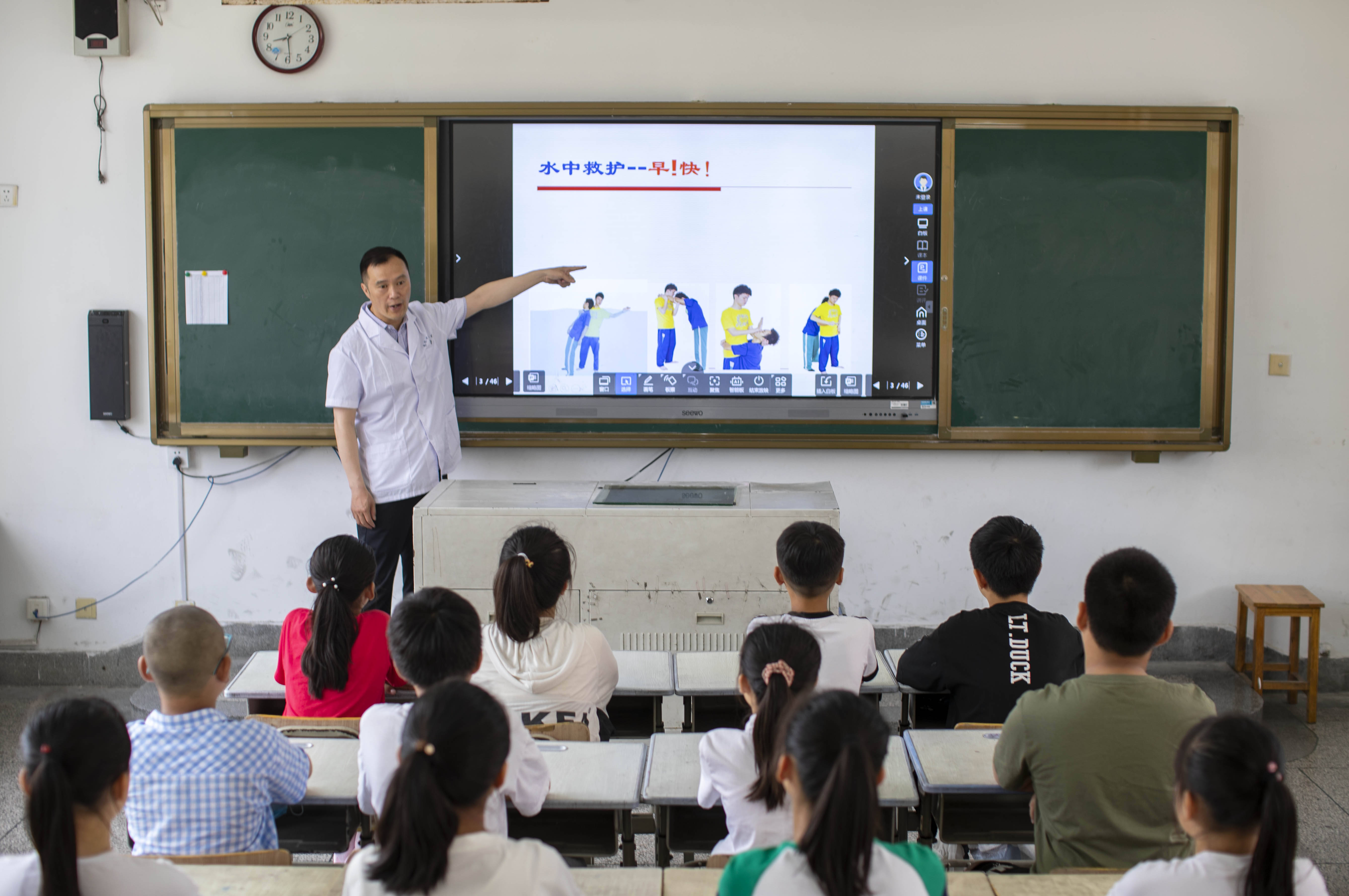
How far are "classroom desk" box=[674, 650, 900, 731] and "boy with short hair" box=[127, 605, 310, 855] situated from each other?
0.95 metres

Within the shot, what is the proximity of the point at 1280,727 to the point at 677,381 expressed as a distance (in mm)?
2467

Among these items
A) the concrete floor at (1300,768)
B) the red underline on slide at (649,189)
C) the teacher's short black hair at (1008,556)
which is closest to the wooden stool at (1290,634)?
the concrete floor at (1300,768)

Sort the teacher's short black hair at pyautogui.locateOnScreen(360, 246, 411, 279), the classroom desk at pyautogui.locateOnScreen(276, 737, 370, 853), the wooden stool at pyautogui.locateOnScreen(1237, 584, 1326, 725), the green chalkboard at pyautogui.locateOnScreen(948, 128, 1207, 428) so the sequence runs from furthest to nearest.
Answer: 1. the green chalkboard at pyautogui.locateOnScreen(948, 128, 1207, 428)
2. the wooden stool at pyautogui.locateOnScreen(1237, 584, 1326, 725)
3. the teacher's short black hair at pyautogui.locateOnScreen(360, 246, 411, 279)
4. the classroom desk at pyautogui.locateOnScreen(276, 737, 370, 853)

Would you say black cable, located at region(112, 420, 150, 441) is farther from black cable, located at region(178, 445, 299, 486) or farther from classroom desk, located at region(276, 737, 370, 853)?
classroom desk, located at region(276, 737, 370, 853)

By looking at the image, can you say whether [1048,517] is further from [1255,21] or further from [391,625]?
[391,625]

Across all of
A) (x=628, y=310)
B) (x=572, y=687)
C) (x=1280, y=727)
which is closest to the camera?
(x=572, y=687)

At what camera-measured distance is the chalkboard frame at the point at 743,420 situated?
12.3ft

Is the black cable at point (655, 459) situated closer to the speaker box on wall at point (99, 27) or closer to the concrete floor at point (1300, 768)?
the concrete floor at point (1300, 768)

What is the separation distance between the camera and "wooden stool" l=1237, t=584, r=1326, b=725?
367cm

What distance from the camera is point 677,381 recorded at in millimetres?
3912

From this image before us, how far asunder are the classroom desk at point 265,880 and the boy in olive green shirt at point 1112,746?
0.80 meters

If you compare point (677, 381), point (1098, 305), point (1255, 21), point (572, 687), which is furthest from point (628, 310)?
point (1255, 21)

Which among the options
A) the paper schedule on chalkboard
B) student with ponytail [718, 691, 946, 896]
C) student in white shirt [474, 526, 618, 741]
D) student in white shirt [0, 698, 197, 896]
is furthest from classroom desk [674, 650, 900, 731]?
the paper schedule on chalkboard

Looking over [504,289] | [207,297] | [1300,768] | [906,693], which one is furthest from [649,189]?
[1300,768]
